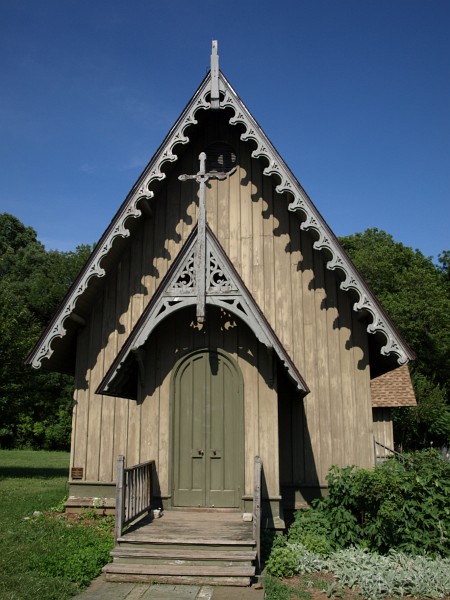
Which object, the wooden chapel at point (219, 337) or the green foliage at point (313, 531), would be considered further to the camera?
the wooden chapel at point (219, 337)

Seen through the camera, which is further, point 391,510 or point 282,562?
point 391,510

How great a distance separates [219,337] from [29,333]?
15687 millimetres

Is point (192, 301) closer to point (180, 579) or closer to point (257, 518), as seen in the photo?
point (257, 518)

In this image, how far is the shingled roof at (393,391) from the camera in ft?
72.0

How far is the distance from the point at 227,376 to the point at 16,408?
13.5m

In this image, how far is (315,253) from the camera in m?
11.6

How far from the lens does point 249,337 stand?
33.7ft

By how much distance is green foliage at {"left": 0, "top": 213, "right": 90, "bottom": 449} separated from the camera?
20.8m

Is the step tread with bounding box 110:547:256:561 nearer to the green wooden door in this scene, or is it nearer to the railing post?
the railing post

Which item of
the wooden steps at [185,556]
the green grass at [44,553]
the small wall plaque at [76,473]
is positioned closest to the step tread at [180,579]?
the wooden steps at [185,556]

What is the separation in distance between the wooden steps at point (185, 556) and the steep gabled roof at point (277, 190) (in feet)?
13.2

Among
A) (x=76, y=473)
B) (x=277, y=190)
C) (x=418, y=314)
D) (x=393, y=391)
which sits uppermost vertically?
(x=418, y=314)

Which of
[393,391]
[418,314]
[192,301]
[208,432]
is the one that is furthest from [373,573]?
[418,314]

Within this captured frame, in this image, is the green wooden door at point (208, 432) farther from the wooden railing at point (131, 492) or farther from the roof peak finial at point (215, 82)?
the roof peak finial at point (215, 82)
